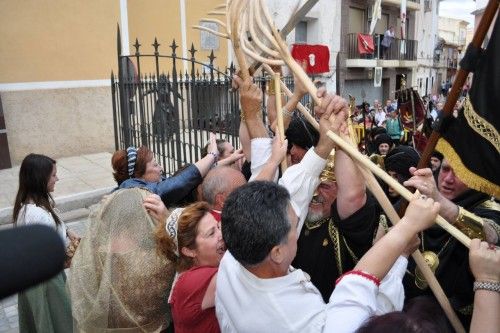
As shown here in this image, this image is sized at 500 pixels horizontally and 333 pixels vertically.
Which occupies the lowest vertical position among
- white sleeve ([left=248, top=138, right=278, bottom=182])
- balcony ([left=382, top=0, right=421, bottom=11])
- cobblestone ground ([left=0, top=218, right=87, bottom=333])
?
cobblestone ground ([left=0, top=218, right=87, bottom=333])

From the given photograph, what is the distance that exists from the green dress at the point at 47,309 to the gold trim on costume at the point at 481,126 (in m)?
2.65

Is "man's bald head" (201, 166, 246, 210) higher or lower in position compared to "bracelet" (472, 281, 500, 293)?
higher

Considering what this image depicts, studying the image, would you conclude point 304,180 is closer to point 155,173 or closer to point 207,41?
point 155,173

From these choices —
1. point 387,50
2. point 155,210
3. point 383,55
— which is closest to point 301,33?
point 383,55

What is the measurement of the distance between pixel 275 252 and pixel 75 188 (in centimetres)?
663

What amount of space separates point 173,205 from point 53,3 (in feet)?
25.4

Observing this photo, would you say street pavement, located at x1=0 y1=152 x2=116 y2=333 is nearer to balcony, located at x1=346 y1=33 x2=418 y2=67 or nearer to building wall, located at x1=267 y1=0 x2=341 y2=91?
building wall, located at x1=267 y1=0 x2=341 y2=91

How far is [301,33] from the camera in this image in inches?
713

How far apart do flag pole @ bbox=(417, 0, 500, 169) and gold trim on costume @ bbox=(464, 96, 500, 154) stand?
6 centimetres

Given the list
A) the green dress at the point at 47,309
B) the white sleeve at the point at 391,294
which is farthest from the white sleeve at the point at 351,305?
the green dress at the point at 47,309

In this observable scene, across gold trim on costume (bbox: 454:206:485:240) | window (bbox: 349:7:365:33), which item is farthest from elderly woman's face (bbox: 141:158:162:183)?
window (bbox: 349:7:365:33)

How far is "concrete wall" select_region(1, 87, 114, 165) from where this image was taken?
862 cm

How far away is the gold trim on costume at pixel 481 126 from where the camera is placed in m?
1.47

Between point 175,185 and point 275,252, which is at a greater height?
point 275,252
